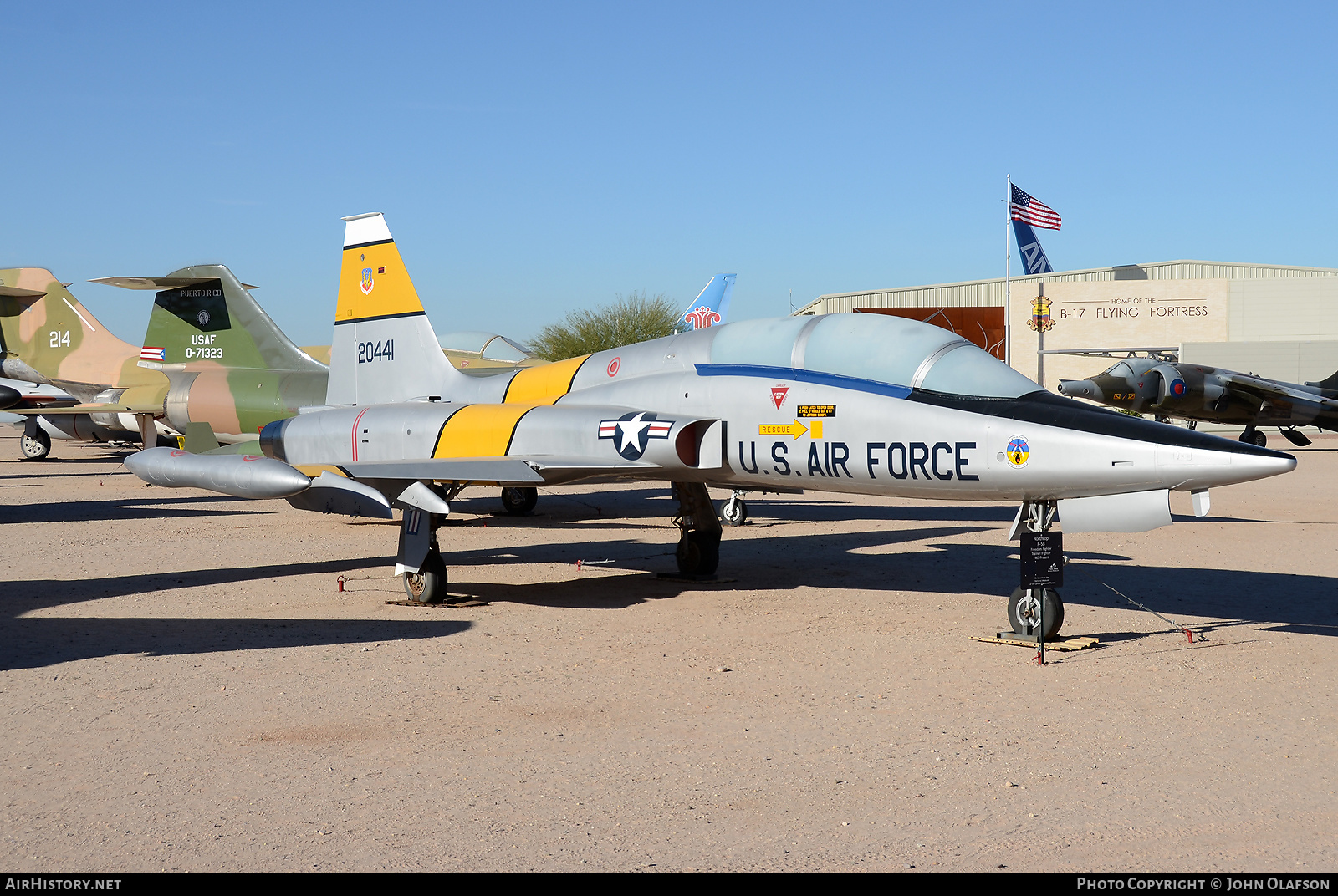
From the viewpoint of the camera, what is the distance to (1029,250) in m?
55.1

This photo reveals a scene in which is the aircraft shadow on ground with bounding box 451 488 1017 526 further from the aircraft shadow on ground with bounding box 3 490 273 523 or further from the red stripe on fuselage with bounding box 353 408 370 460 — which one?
the red stripe on fuselage with bounding box 353 408 370 460

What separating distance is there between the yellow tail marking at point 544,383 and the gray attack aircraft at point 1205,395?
21.4 m

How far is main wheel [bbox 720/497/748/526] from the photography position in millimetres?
16281

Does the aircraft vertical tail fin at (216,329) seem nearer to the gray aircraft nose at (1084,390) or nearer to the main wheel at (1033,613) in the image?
the main wheel at (1033,613)

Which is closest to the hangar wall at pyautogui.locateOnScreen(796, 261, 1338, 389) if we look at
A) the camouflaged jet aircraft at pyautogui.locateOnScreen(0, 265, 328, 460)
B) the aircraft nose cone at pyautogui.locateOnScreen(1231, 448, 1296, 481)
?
the camouflaged jet aircraft at pyautogui.locateOnScreen(0, 265, 328, 460)

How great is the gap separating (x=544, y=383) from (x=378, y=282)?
294 cm

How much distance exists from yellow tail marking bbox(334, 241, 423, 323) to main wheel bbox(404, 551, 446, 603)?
13.2 feet

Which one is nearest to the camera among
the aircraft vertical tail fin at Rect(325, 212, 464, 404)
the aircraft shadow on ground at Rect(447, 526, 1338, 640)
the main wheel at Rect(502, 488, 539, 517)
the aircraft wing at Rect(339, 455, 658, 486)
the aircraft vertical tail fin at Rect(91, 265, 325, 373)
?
the aircraft wing at Rect(339, 455, 658, 486)

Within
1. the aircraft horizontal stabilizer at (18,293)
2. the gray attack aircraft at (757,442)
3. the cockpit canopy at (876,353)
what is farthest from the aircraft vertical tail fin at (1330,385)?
the aircraft horizontal stabilizer at (18,293)

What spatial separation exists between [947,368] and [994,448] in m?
0.81

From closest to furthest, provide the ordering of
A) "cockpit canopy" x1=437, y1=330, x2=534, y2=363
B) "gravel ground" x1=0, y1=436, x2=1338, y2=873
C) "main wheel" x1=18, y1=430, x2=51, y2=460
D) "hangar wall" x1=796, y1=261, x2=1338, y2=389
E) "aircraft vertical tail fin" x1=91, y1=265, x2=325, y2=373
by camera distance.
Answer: "gravel ground" x1=0, y1=436, x2=1338, y2=873, "aircraft vertical tail fin" x1=91, y1=265, x2=325, y2=373, "cockpit canopy" x1=437, y1=330, x2=534, y2=363, "main wheel" x1=18, y1=430, x2=51, y2=460, "hangar wall" x1=796, y1=261, x2=1338, y2=389

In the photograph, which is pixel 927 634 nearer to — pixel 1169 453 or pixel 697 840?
pixel 1169 453

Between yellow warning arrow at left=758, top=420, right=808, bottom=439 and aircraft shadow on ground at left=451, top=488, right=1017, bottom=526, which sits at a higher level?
yellow warning arrow at left=758, top=420, right=808, bottom=439

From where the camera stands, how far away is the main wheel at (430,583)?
9531 millimetres
